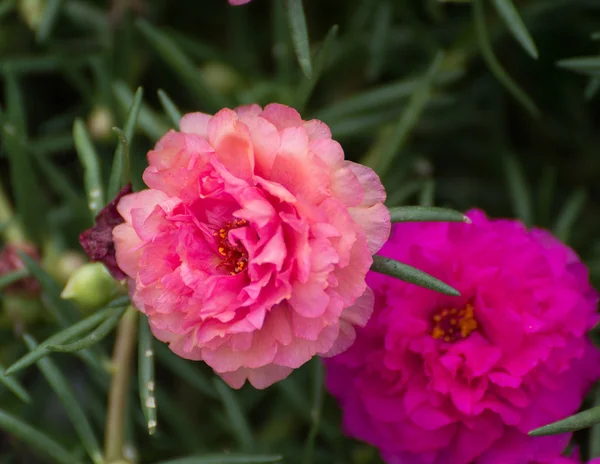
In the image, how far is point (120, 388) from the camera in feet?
3.10

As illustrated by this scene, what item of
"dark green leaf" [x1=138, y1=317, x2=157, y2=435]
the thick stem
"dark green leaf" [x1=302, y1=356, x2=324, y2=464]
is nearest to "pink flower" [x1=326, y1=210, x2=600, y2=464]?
"dark green leaf" [x1=302, y1=356, x2=324, y2=464]

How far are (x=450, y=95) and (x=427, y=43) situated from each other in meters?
0.10

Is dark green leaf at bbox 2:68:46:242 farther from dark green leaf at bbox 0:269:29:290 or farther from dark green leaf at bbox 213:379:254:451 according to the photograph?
dark green leaf at bbox 213:379:254:451

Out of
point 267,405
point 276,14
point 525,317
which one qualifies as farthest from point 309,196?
point 267,405

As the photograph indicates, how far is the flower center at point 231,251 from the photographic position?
0.73m

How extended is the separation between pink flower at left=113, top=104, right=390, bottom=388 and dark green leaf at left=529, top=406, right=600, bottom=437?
21cm

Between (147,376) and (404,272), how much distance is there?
1.01 ft

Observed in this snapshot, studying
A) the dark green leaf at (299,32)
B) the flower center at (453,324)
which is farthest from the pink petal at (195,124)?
the flower center at (453,324)

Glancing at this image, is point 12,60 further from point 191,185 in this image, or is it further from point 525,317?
point 525,317

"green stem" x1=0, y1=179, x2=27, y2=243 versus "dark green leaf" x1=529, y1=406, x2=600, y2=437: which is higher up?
"dark green leaf" x1=529, y1=406, x2=600, y2=437

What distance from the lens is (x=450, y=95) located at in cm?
121

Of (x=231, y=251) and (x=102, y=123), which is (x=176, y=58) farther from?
(x=231, y=251)

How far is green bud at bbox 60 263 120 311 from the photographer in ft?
2.70

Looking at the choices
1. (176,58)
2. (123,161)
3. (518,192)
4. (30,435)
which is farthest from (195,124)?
(518,192)
